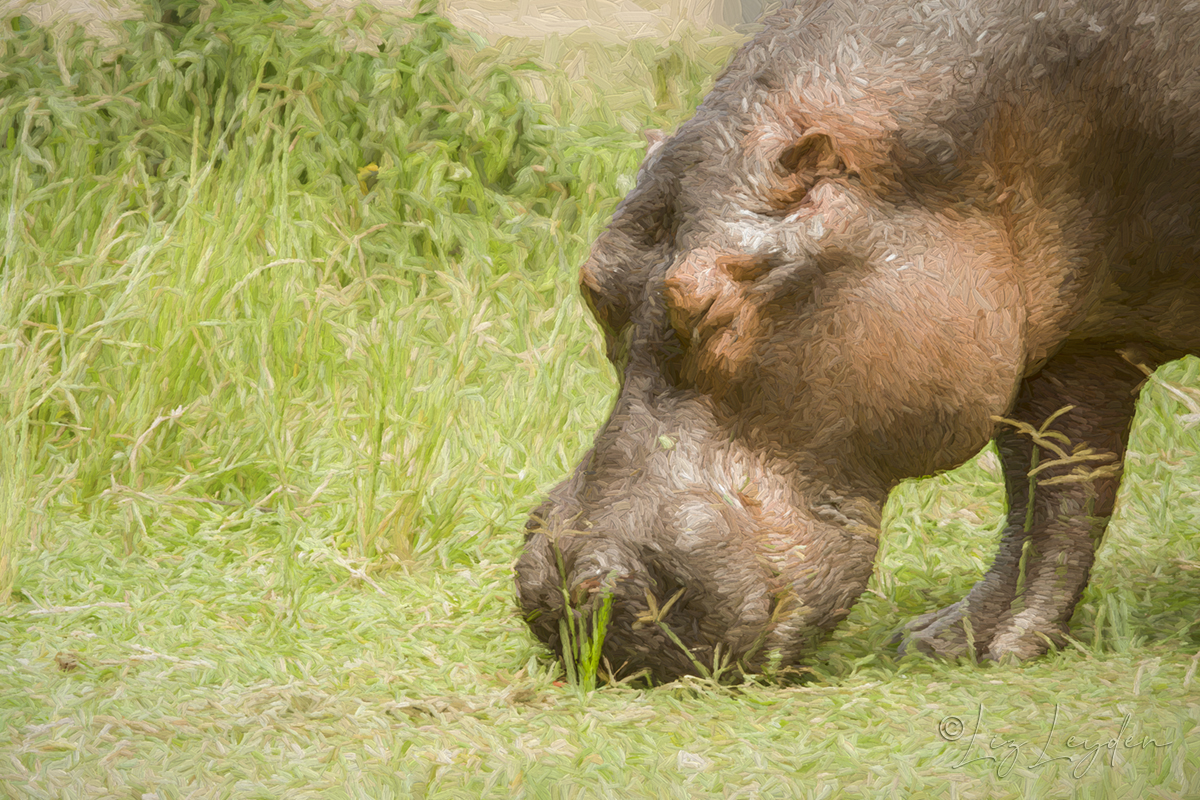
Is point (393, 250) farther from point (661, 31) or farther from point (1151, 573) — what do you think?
point (1151, 573)

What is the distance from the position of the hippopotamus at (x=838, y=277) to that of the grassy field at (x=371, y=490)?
191mm

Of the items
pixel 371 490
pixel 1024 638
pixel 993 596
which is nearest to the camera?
pixel 1024 638

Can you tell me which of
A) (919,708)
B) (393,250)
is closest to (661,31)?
(393,250)

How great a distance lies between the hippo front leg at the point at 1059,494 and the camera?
240cm

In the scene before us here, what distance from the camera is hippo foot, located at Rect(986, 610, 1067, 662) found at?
2256mm

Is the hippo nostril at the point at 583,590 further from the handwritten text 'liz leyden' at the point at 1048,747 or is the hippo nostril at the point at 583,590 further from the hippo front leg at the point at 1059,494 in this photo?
the hippo front leg at the point at 1059,494

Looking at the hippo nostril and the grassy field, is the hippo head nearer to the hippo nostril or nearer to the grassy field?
the hippo nostril

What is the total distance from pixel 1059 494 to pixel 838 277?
34.8 inches

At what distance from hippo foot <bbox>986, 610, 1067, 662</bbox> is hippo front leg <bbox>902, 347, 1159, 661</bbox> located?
0.02 meters

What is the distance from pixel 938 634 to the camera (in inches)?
90.7

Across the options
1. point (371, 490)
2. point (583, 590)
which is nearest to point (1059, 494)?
point (583, 590)

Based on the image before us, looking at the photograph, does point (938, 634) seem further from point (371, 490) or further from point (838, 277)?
point (371, 490)

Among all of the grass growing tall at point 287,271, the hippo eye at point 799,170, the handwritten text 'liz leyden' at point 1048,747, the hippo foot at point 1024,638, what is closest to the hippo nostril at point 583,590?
the handwritten text 'liz leyden' at point 1048,747

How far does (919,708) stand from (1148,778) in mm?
465
